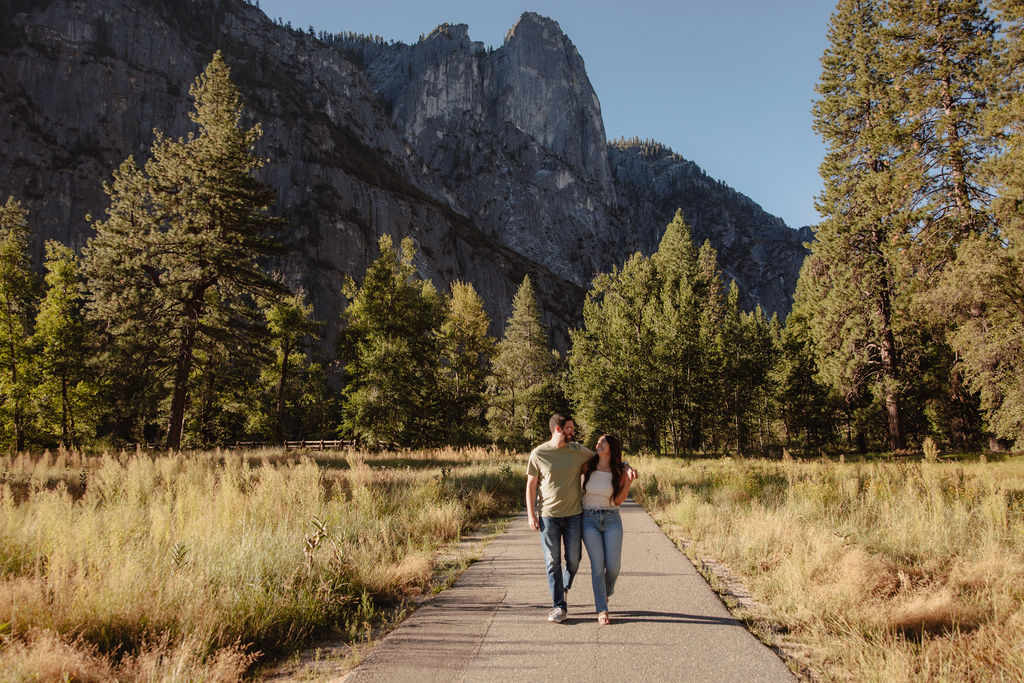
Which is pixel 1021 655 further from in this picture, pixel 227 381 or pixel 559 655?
pixel 227 381

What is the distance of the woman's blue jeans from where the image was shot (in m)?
4.95

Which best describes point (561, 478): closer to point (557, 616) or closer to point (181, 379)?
point (557, 616)

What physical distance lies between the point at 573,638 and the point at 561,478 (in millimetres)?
1419

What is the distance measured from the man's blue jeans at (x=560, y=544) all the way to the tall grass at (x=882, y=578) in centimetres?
181

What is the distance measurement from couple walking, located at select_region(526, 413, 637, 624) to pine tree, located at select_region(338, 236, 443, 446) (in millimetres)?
21053

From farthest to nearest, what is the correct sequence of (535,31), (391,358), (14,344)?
(535,31) → (391,358) → (14,344)

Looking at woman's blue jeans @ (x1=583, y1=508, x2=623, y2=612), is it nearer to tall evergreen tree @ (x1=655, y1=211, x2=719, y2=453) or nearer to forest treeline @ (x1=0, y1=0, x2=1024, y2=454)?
forest treeline @ (x1=0, y1=0, x2=1024, y2=454)

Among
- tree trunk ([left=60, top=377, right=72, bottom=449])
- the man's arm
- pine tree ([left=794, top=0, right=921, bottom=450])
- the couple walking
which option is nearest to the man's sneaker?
the couple walking

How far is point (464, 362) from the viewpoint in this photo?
120 feet

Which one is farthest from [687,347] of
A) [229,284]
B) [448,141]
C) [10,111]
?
[448,141]

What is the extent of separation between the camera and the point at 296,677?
369 cm

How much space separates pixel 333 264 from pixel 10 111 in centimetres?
5065

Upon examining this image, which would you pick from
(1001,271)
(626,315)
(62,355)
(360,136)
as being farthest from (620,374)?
(360,136)

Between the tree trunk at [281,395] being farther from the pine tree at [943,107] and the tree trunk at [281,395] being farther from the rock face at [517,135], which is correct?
the rock face at [517,135]
